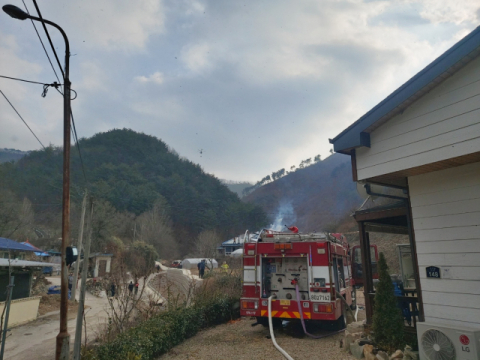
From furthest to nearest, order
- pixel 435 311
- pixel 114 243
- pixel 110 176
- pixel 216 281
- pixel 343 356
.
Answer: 1. pixel 110 176
2. pixel 114 243
3. pixel 216 281
4. pixel 343 356
5. pixel 435 311

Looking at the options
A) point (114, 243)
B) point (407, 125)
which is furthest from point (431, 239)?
point (114, 243)

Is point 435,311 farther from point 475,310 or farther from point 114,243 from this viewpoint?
point 114,243

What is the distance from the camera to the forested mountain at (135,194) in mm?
60081

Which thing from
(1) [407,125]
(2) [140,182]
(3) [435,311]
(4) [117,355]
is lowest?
(4) [117,355]

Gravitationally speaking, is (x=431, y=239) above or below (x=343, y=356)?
above

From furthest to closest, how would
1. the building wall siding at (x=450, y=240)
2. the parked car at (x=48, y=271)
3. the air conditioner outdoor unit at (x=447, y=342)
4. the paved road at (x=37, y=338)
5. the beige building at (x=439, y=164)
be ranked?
1. the parked car at (x=48, y=271)
2. the paved road at (x=37, y=338)
3. the building wall siding at (x=450, y=240)
4. the beige building at (x=439, y=164)
5. the air conditioner outdoor unit at (x=447, y=342)

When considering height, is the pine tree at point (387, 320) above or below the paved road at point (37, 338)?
above

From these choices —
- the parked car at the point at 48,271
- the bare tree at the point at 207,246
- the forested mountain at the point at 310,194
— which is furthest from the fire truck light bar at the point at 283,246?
the forested mountain at the point at 310,194

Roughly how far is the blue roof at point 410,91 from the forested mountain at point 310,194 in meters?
97.5

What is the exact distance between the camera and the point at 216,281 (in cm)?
1442

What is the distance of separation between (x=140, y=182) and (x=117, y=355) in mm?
75742

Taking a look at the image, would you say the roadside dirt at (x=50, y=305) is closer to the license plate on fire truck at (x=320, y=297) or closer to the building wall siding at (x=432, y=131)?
the license plate on fire truck at (x=320, y=297)

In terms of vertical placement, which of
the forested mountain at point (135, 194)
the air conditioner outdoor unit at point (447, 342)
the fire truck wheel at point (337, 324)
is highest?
the forested mountain at point (135, 194)

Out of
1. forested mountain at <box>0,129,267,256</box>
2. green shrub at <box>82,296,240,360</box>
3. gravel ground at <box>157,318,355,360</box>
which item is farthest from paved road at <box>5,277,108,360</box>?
forested mountain at <box>0,129,267,256</box>
